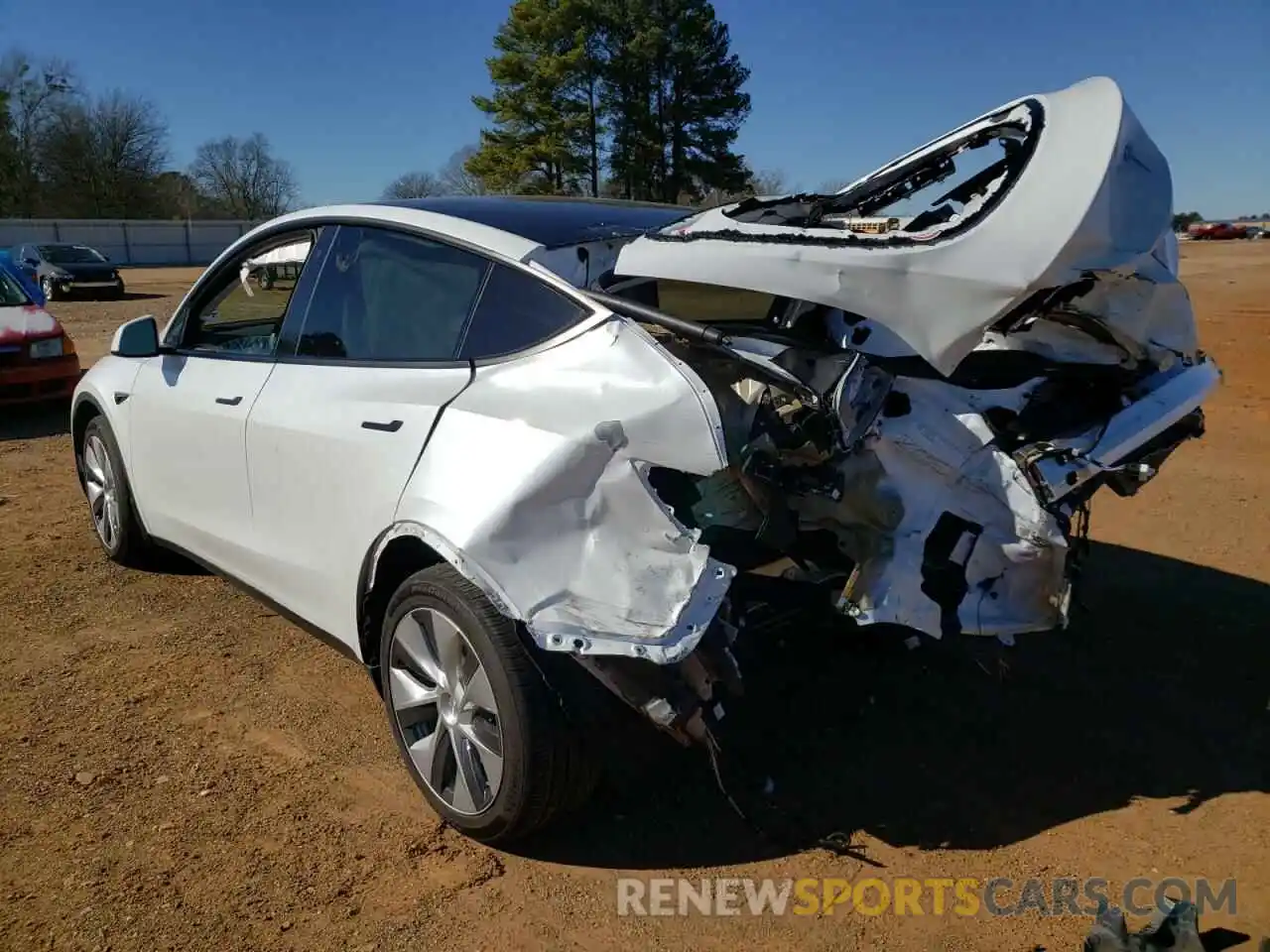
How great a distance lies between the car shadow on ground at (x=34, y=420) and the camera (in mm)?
8585

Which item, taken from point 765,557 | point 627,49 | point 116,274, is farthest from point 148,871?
point 627,49

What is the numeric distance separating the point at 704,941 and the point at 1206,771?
71.9 inches

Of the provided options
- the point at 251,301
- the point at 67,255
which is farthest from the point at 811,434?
the point at 67,255

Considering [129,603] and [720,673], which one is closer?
[720,673]

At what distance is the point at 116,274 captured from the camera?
84.3 feet

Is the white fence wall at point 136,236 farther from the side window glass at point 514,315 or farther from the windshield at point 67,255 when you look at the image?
the side window glass at point 514,315

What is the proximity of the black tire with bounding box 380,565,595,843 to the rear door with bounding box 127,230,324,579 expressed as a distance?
1.35 m

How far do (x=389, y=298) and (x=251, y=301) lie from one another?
3.90 feet

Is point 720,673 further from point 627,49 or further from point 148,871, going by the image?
point 627,49

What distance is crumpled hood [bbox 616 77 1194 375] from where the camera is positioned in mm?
2510

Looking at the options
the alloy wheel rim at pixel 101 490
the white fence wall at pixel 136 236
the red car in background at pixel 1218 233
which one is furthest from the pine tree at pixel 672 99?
the red car in background at pixel 1218 233

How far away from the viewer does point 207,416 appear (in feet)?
12.7

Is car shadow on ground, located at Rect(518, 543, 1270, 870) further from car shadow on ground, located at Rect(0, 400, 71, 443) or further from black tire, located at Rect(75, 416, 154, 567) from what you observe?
car shadow on ground, located at Rect(0, 400, 71, 443)

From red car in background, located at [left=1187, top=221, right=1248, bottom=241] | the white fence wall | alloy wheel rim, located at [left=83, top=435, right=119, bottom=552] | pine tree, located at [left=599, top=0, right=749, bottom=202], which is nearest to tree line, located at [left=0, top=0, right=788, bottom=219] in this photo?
pine tree, located at [left=599, top=0, right=749, bottom=202]
